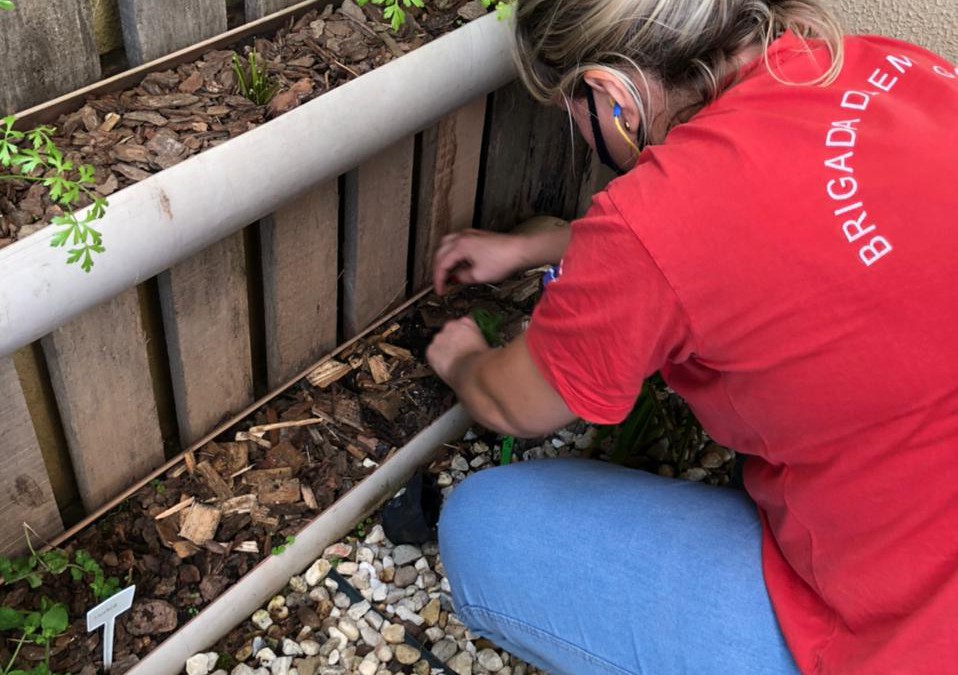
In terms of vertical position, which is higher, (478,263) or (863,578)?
(863,578)

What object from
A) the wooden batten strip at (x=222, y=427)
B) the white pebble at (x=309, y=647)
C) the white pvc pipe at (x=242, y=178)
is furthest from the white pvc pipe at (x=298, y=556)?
the white pvc pipe at (x=242, y=178)

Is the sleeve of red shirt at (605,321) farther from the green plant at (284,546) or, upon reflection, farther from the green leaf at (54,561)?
the green leaf at (54,561)

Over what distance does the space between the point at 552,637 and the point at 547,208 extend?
1237mm

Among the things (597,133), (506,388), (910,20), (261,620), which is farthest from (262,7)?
(910,20)

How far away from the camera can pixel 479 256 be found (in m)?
1.92

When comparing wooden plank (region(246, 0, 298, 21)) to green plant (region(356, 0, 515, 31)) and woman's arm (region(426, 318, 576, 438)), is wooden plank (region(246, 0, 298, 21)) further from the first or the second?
woman's arm (region(426, 318, 576, 438))

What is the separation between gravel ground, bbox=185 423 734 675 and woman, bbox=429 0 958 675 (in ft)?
1.39

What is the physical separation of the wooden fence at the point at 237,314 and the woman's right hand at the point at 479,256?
0.15 metres

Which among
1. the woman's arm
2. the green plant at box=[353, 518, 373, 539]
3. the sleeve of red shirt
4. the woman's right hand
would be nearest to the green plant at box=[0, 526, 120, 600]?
the green plant at box=[353, 518, 373, 539]

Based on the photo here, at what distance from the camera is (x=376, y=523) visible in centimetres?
202

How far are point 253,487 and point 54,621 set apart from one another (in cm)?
43

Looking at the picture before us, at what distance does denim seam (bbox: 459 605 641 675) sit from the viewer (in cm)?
146

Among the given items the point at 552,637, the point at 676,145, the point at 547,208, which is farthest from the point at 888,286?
the point at 547,208

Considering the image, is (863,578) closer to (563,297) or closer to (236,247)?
(563,297)
